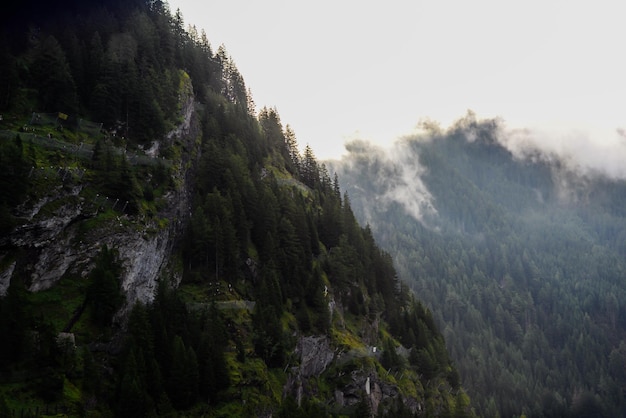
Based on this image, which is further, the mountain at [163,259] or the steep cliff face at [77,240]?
the steep cliff face at [77,240]

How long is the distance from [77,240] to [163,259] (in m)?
16.4

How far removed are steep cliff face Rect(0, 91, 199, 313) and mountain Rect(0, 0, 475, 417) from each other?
0.71 feet

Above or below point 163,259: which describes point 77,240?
below

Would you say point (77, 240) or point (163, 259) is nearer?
point (77, 240)

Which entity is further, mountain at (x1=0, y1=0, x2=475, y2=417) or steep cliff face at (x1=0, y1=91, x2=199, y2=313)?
steep cliff face at (x1=0, y1=91, x2=199, y2=313)

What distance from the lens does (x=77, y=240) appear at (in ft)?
224

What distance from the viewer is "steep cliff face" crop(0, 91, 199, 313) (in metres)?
62.2

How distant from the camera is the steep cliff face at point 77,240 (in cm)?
6216

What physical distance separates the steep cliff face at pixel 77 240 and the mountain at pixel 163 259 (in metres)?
0.22

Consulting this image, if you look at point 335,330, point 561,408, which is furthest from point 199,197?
point 561,408

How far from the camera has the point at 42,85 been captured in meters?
82.7

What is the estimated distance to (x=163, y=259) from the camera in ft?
271

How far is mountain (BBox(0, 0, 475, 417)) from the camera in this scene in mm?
60781

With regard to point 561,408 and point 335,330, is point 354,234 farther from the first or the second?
point 561,408
